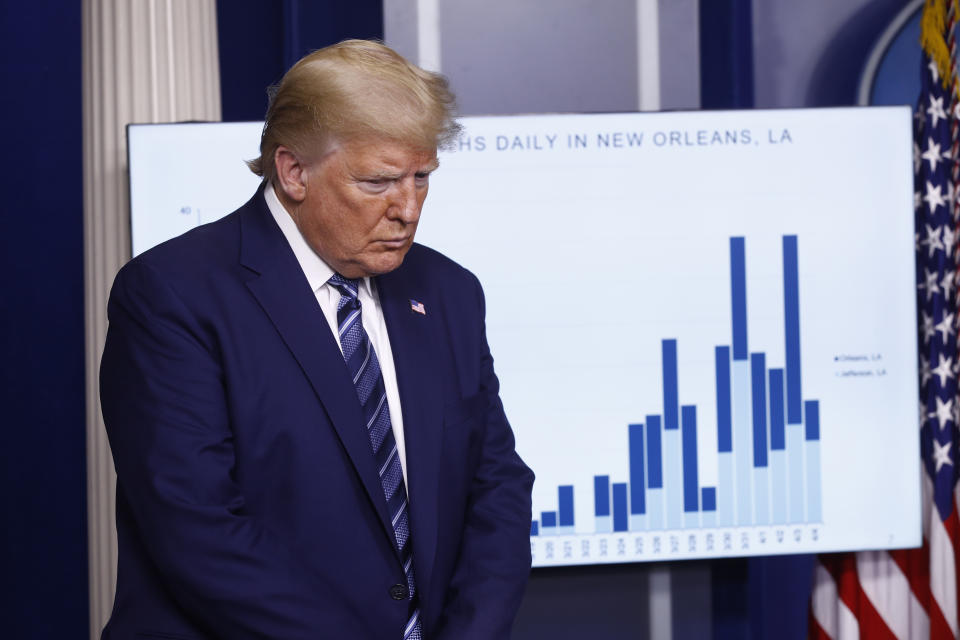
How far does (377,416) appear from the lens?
4.80 ft

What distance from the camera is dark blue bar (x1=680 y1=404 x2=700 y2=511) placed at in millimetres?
2525

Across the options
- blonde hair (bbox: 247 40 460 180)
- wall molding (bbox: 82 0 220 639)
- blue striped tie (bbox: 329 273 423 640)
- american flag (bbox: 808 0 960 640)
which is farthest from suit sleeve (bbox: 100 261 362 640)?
american flag (bbox: 808 0 960 640)

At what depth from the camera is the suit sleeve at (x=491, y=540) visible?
1496mm

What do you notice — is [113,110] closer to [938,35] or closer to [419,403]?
[419,403]

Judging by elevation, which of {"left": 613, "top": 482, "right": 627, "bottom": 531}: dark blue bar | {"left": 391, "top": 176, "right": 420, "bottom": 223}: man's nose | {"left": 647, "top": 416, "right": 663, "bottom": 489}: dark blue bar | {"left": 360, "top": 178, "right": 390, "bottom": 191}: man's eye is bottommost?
{"left": 613, "top": 482, "right": 627, "bottom": 531}: dark blue bar

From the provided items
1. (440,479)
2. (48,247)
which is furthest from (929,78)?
(48,247)

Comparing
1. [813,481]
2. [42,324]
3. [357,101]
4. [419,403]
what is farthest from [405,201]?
[42,324]

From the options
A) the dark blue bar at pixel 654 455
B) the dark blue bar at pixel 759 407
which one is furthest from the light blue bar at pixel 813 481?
the dark blue bar at pixel 654 455

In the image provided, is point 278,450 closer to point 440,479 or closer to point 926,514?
point 440,479

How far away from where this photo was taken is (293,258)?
1.46 meters

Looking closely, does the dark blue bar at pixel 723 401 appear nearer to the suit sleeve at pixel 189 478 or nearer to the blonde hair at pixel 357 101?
the blonde hair at pixel 357 101

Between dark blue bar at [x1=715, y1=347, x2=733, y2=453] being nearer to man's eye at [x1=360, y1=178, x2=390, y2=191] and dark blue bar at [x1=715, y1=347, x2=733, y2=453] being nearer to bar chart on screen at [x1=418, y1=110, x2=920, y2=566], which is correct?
bar chart on screen at [x1=418, y1=110, x2=920, y2=566]

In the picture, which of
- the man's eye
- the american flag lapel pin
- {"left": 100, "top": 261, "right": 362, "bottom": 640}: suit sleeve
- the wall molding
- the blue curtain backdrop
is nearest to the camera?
{"left": 100, "top": 261, "right": 362, "bottom": 640}: suit sleeve

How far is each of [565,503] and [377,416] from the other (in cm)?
114
